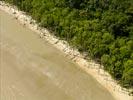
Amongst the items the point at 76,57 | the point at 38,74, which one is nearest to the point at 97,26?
the point at 76,57

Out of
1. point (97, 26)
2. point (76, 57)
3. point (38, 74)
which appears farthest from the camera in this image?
point (97, 26)

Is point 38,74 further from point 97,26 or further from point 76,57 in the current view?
point 97,26

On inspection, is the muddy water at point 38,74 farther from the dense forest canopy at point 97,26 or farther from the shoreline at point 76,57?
the dense forest canopy at point 97,26

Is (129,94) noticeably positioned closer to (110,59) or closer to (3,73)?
(110,59)

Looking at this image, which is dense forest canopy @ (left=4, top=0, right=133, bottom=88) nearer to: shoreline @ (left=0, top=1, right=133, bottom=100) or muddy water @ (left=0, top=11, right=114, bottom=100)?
shoreline @ (left=0, top=1, right=133, bottom=100)

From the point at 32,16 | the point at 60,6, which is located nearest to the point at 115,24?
the point at 60,6

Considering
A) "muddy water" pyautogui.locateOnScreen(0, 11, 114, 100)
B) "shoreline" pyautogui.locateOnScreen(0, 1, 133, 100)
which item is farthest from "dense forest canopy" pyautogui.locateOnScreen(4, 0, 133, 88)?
"muddy water" pyautogui.locateOnScreen(0, 11, 114, 100)
